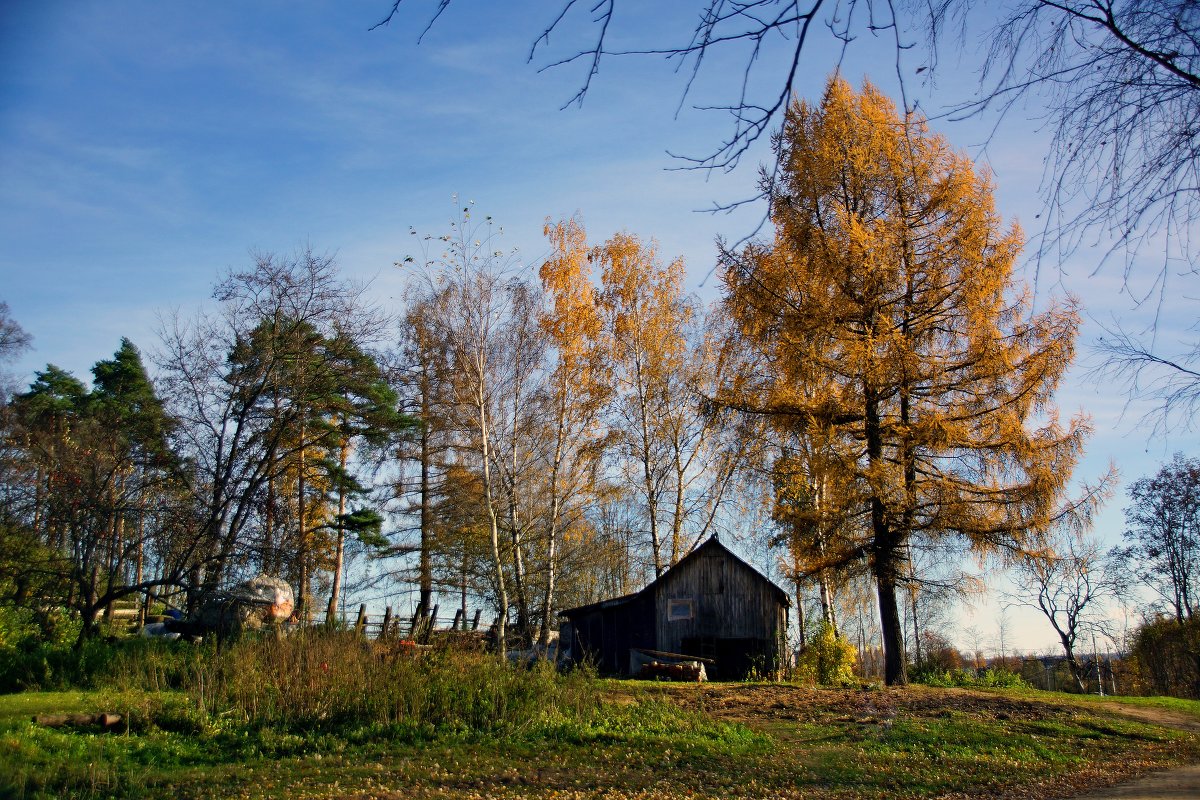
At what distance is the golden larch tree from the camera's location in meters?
16.3

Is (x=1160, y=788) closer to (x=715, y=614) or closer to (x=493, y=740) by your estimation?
(x=493, y=740)

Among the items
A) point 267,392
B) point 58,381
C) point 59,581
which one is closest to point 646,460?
point 267,392

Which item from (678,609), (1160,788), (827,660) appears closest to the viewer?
(1160,788)

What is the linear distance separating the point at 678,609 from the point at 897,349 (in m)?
12.4

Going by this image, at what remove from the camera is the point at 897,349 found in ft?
53.3

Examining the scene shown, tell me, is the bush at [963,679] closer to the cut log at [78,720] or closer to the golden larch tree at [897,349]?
the golden larch tree at [897,349]

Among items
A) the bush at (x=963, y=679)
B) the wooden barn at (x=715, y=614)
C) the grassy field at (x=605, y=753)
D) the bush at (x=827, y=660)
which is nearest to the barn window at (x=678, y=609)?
the wooden barn at (x=715, y=614)

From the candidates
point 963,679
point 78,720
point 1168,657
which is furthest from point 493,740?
point 1168,657

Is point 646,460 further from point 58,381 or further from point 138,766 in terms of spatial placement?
point 58,381

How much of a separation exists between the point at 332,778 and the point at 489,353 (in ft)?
57.6

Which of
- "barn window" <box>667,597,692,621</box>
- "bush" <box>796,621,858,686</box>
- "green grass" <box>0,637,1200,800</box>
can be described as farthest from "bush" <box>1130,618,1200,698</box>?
"green grass" <box>0,637,1200,800</box>

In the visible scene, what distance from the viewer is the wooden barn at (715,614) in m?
24.9

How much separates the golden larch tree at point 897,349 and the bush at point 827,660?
2763 mm

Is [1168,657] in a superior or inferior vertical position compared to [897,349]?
inferior
